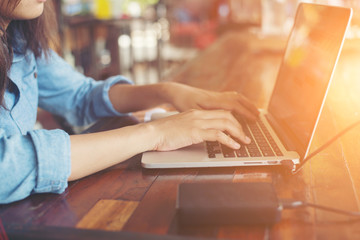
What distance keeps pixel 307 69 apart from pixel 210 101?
0.27m

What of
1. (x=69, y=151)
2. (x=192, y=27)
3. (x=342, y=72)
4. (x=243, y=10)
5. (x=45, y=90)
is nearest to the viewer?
(x=69, y=151)

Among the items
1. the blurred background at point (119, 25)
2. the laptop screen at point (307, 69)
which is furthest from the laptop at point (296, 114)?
the blurred background at point (119, 25)

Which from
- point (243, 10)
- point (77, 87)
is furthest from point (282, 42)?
point (77, 87)

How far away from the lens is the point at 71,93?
115 cm

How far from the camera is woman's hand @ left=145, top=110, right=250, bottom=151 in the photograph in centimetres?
75

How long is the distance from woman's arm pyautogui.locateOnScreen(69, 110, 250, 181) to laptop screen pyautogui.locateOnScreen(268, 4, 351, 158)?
145 mm

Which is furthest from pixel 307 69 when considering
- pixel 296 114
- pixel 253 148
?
pixel 253 148

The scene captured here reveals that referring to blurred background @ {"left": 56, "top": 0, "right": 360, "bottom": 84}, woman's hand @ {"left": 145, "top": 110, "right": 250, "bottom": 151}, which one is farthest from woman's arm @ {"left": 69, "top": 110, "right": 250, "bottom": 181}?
blurred background @ {"left": 56, "top": 0, "right": 360, "bottom": 84}

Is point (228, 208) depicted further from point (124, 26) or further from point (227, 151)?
point (124, 26)

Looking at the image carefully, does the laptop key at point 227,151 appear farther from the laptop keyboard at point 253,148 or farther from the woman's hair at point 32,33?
the woman's hair at point 32,33

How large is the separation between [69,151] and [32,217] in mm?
130

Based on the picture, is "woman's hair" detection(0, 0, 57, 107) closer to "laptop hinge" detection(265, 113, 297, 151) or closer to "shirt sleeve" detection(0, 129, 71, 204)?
"shirt sleeve" detection(0, 129, 71, 204)

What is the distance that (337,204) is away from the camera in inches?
23.5

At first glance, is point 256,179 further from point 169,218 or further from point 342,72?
point 342,72
